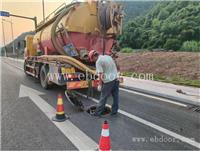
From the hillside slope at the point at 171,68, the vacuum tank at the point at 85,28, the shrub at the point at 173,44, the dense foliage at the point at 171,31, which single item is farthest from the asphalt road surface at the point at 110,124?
the shrub at the point at 173,44

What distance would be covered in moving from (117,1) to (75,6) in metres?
1.59

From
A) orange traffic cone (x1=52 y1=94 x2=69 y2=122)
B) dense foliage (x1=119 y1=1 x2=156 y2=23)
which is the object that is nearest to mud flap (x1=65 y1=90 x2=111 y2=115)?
orange traffic cone (x1=52 y1=94 x2=69 y2=122)

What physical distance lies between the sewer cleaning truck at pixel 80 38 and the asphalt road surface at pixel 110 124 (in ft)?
4.22

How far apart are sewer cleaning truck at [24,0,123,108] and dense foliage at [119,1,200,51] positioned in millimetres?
14681

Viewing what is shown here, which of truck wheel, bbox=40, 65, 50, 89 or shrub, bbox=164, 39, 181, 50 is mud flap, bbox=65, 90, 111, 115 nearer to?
truck wheel, bbox=40, 65, 50, 89

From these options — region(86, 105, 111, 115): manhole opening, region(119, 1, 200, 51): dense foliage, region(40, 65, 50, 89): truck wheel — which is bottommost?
region(86, 105, 111, 115): manhole opening

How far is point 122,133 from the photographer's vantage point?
4.53 m

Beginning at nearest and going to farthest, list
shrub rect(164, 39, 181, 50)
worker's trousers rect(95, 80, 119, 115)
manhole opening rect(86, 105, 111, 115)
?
worker's trousers rect(95, 80, 119, 115) < manhole opening rect(86, 105, 111, 115) < shrub rect(164, 39, 181, 50)

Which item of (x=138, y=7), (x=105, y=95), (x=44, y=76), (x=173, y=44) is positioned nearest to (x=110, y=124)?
(x=105, y=95)

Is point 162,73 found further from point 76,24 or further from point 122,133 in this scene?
point 122,133

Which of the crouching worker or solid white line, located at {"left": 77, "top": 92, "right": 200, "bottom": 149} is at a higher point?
the crouching worker

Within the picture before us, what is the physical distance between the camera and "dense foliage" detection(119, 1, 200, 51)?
26406mm

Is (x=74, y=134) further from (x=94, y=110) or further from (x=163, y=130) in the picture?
(x=163, y=130)

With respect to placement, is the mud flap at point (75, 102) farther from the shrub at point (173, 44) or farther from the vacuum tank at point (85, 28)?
the shrub at point (173, 44)
